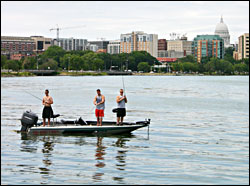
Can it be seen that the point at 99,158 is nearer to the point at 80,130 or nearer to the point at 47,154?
the point at 47,154

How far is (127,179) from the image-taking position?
768 inches

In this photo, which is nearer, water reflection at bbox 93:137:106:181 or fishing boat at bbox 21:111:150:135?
water reflection at bbox 93:137:106:181

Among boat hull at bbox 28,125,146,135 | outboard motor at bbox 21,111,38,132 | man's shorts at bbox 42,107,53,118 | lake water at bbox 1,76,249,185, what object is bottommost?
lake water at bbox 1,76,249,185

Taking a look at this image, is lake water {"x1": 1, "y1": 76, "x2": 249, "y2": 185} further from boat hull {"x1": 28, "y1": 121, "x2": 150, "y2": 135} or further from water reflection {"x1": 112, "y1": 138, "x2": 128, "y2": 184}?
boat hull {"x1": 28, "y1": 121, "x2": 150, "y2": 135}

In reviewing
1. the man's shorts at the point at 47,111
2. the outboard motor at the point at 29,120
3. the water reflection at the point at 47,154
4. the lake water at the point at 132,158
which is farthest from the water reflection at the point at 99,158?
the outboard motor at the point at 29,120

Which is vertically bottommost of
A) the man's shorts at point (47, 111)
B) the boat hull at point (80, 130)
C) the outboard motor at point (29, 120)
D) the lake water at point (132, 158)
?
the lake water at point (132, 158)

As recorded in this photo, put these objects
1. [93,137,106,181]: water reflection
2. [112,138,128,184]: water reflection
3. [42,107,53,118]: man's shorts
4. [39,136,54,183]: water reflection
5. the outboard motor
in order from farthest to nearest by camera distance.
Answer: the outboard motor, [42,107,53,118]: man's shorts, [39,136,54,183]: water reflection, [93,137,106,181]: water reflection, [112,138,128,184]: water reflection

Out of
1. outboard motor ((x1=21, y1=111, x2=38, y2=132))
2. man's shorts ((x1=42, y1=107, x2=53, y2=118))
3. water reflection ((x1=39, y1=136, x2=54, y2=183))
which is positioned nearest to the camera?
water reflection ((x1=39, y1=136, x2=54, y2=183))

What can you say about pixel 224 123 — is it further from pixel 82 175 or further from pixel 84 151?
pixel 82 175

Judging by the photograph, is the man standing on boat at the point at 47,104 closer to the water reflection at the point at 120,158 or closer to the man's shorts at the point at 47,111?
the man's shorts at the point at 47,111

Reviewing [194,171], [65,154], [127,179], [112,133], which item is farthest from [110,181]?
[112,133]

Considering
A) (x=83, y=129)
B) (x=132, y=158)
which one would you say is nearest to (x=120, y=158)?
(x=132, y=158)

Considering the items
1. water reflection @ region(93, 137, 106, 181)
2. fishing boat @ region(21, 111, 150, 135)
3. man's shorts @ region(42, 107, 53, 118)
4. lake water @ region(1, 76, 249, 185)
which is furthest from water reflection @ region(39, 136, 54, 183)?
water reflection @ region(93, 137, 106, 181)

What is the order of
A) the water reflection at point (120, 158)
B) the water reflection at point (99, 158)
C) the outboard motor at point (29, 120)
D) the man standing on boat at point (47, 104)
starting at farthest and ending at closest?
the outboard motor at point (29, 120) → the man standing on boat at point (47, 104) → the water reflection at point (99, 158) → the water reflection at point (120, 158)
